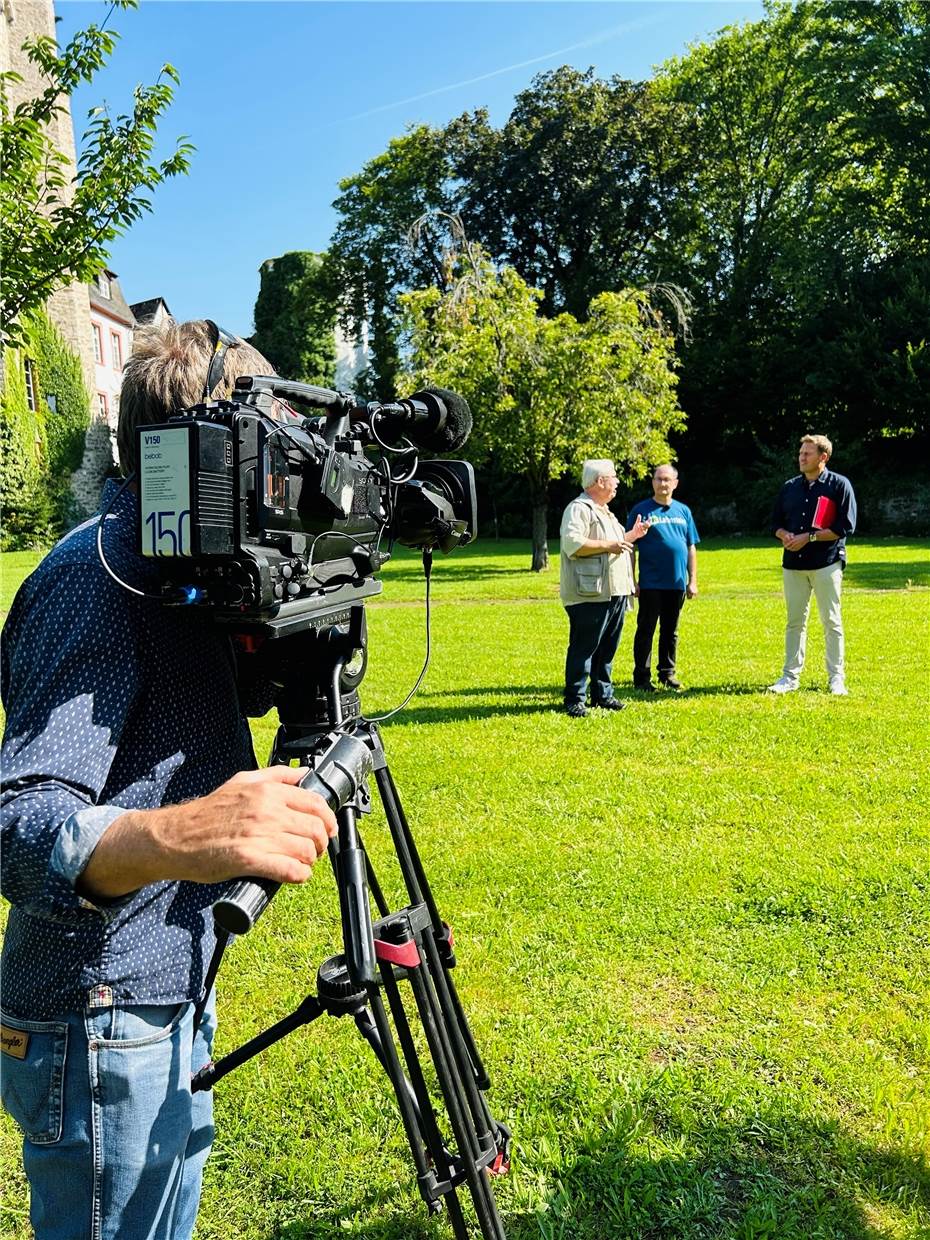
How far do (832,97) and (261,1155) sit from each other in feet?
118

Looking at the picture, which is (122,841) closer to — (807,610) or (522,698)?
(522,698)

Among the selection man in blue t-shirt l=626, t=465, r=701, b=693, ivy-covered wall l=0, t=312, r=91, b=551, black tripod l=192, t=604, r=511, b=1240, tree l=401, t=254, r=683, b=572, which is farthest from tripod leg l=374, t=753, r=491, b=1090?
ivy-covered wall l=0, t=312, r=91, b=551

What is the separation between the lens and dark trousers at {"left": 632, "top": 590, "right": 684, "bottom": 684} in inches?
342

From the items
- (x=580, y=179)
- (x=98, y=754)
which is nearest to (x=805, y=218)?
(x=580, y=179)

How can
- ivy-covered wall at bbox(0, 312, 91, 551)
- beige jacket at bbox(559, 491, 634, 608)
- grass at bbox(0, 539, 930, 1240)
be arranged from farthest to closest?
ivy-covered wall at bbox(0, 312, 91, 551)
beige jacket at bbox(559, 491, 634, 608)
grass at bbox(0, 539, 930, 1240)

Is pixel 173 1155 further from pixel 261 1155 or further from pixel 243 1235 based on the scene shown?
pixel 261 1155

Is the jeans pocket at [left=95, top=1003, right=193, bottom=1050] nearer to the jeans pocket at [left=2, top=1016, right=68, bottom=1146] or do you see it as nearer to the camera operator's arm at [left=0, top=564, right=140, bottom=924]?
the jeans pocket at [left=2, top=1016, right=68, bottom=1146]

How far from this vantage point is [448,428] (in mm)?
1962

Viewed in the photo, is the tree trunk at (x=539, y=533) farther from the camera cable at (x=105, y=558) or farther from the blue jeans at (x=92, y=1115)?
the blue jeans at (x=92, y=1115)

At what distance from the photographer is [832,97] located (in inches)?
1182

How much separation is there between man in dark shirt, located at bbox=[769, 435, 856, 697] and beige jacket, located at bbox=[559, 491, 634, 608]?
63.8 inches

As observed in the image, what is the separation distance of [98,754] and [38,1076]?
0.57 m

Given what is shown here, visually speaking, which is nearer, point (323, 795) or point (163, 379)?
point (323, 795)

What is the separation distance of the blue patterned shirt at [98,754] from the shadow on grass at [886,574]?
16.2m
